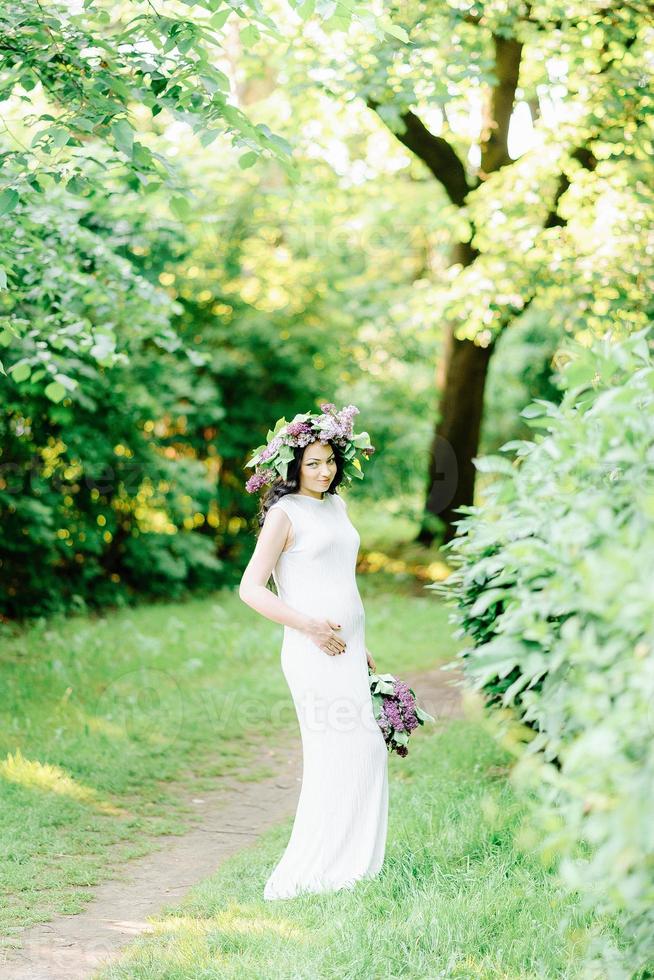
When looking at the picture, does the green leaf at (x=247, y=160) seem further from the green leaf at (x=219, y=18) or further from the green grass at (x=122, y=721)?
the green grass at (x=122, y=721)

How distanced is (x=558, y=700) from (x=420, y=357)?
42.2 feet

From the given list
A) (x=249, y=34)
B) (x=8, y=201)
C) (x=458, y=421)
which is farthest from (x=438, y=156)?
(x=8, y=201)

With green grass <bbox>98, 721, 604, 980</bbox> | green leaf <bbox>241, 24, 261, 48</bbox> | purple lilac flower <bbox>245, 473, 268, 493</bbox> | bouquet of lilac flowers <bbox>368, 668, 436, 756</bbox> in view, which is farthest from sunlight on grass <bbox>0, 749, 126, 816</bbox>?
green leaf <bbox>241, 24, 261, 48</bbox>

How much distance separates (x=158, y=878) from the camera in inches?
202

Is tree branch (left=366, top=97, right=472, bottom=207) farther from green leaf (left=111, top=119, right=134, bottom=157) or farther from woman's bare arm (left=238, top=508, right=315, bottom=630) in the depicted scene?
woman's bare arm (left=238, top=508, right=315, bottom=630)

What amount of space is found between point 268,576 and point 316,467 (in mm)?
572

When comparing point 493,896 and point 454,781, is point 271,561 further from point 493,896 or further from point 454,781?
point 454,781

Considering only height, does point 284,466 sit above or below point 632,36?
below

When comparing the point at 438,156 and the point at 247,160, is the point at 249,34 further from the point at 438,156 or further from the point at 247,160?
the point at 438,156

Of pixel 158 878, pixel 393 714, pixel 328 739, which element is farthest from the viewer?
pixel 158 878

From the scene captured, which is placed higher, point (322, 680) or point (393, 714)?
point (322, 680)

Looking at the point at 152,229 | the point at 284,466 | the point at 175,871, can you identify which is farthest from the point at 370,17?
the point at 152,229

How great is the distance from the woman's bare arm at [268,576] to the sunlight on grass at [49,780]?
228 centimetres

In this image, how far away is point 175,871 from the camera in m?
5.23
